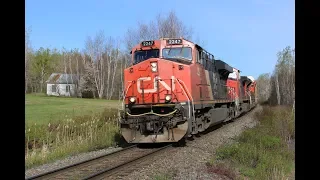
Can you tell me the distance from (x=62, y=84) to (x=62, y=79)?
140cm

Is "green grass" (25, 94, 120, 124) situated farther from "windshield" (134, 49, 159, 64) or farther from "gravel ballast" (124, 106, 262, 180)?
"gravel ballast" (124, 106, 262, 180)

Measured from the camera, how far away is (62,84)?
83.9m

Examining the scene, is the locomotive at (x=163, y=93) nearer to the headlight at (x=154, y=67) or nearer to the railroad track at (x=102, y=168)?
the headlight at (x=154, y=67)

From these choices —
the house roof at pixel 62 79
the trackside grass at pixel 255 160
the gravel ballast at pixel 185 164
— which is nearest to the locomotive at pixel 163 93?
the gravel ballast at pixel 185 164

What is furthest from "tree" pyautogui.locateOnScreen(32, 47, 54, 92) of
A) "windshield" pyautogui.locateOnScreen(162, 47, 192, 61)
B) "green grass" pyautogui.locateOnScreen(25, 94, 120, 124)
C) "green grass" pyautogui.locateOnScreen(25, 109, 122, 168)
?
"windshield" pyautogui.locateOnScreen(162, 47, 192, 61)

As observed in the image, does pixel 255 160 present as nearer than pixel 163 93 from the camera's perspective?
Yes

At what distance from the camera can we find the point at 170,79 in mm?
12258

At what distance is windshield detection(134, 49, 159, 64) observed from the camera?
13336 mm

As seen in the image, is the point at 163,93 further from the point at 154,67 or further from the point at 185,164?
the point at 185,164

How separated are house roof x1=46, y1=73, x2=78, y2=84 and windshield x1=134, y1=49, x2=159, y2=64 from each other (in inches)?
2830

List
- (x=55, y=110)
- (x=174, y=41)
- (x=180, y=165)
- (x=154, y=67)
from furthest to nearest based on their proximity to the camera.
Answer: (x=55, y=110)
(x=174, y=41)
(x=154, y=67)
(x=180, y=165)

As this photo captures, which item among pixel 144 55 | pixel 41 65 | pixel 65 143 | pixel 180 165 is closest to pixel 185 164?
pixel 180 165

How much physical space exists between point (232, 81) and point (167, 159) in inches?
625
